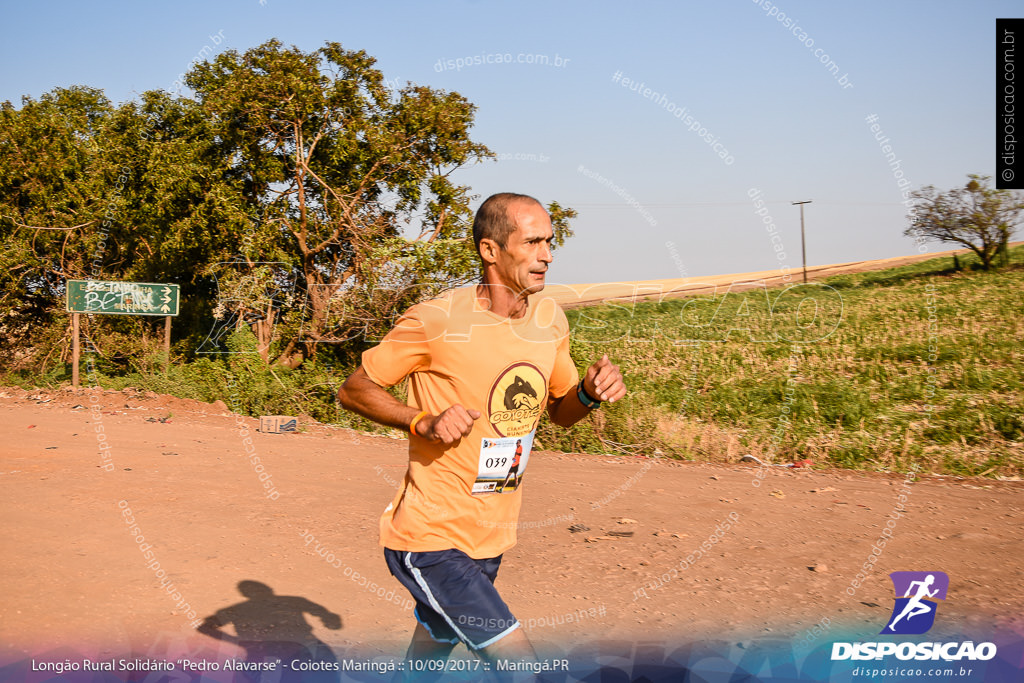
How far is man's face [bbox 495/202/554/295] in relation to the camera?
2.77 meters

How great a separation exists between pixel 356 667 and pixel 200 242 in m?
13.4

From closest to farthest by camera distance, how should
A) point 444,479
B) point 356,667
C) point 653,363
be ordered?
point 444,479 < point 356,667 < point 653,363

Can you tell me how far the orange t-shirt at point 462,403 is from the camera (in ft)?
8.84

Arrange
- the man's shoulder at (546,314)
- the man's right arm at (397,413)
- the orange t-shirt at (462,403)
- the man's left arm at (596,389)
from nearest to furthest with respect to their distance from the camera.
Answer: the man's right arm at (397,413), the orange t-shirt at (462,403), the man's left arm at (596,389), the man's shoulder at (546,314)

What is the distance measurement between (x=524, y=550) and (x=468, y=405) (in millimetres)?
3775

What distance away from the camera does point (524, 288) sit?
110 inches

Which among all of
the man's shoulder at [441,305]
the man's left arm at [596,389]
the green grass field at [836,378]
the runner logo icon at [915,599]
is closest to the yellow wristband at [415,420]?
the man's shoulder at [441,305]

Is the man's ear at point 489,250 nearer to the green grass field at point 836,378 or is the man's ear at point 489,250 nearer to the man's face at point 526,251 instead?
the man's face at point 526,251

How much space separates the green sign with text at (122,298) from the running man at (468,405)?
14180mm

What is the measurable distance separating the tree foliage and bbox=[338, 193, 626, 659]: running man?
12112mm

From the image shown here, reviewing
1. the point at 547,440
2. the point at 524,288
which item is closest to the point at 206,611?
the point at 524,288

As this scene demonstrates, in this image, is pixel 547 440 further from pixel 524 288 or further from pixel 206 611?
pixel 524 288

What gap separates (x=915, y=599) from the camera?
5023 millimetres

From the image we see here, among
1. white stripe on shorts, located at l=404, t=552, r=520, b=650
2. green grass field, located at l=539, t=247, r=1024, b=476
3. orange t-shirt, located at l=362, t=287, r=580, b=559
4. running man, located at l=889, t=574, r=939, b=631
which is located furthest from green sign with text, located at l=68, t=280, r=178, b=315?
white stripe on shorts, located at l=404, t=552, r=520, b=650
